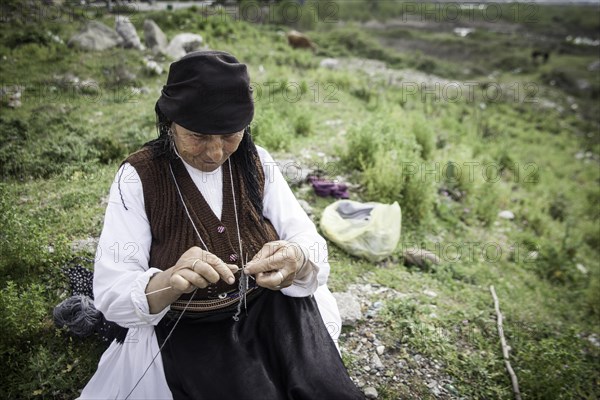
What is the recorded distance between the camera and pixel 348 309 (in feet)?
10.4

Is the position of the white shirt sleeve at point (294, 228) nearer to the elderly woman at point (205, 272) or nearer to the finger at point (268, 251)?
the elderly woman at point (205, 272)

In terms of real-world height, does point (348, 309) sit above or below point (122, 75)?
below

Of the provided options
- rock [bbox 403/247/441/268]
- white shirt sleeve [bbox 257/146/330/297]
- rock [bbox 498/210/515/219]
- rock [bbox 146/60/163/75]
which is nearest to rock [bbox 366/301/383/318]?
rock [bbox 403/247/441/268]

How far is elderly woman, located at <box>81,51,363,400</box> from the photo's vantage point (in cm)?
156

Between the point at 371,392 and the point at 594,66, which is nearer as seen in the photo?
the point at 371,392

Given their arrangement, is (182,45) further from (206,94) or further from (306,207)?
(206,94)

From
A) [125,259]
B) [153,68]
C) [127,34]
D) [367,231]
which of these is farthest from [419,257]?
[127,34]

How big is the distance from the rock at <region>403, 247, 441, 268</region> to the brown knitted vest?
280 centimetres

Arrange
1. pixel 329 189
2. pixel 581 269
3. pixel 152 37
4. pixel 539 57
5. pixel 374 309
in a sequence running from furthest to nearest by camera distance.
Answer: pixel 539 57
pixel 152 37
pixel 581 269
pixel 329 189
pixel 374 309

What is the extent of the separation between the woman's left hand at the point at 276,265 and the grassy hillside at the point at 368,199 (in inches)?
57.4

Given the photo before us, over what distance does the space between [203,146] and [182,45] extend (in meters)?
9.42

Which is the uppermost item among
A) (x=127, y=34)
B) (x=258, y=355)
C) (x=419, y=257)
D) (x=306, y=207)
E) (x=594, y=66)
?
(x=127, y=34)

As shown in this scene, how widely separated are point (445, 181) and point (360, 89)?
17.6ft

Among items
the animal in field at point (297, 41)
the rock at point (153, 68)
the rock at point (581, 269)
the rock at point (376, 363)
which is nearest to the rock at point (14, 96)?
the rock at point (153, 68)
